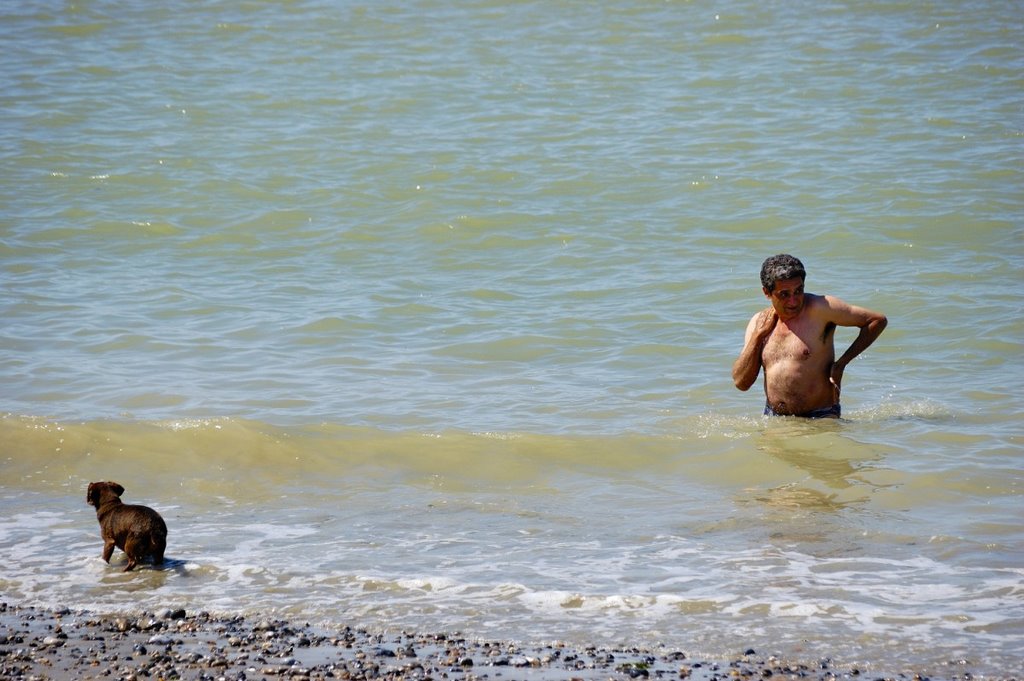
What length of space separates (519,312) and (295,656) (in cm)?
689

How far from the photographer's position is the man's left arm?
8.14 metres

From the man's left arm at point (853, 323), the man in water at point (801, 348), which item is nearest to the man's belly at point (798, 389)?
the man in water at point (801, 348)

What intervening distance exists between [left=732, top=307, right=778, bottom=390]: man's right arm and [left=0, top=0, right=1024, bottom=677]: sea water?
38 cm

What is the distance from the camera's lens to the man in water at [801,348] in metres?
8.16

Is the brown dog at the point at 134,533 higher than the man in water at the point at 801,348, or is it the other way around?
the man in water at the point at 801,348

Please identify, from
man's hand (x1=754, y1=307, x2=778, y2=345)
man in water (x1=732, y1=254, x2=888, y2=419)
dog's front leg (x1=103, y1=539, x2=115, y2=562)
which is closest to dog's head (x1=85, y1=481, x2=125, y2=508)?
dog's front leg (x1=103, y1=539, x2=115, y2=562)

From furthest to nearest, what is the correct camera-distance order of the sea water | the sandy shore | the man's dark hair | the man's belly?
1. the man's belly
2. the man's dark hair
3. the sea water
4. the sandy shore

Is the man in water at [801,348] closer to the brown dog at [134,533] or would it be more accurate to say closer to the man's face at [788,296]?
the man's face at [788,296]

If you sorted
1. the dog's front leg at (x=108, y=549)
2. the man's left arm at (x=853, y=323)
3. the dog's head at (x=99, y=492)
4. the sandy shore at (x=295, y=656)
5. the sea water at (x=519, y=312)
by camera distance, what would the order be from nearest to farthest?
the sandy shore at (x=295, y=656), the sea water at (x=519, y=312), the dog's front leg at (x=108, y=549), the dog's head at (x=99, y=492), the man's left arm at (x=853, y=323)

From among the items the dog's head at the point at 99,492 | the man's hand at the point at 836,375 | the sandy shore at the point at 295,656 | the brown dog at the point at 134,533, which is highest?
the man's hand at the point at 836,375

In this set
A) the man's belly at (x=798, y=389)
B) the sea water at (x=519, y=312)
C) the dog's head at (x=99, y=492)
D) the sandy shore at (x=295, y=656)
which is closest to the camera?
the sandy shore at (x=295, y=656)

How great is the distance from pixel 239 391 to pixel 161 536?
362 centimetres

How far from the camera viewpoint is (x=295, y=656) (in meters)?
5.01

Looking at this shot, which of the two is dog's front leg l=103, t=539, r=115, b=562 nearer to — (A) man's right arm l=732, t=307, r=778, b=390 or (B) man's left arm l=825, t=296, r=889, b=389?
(A) man's right arm l=732, t=307, r=778, b=390
